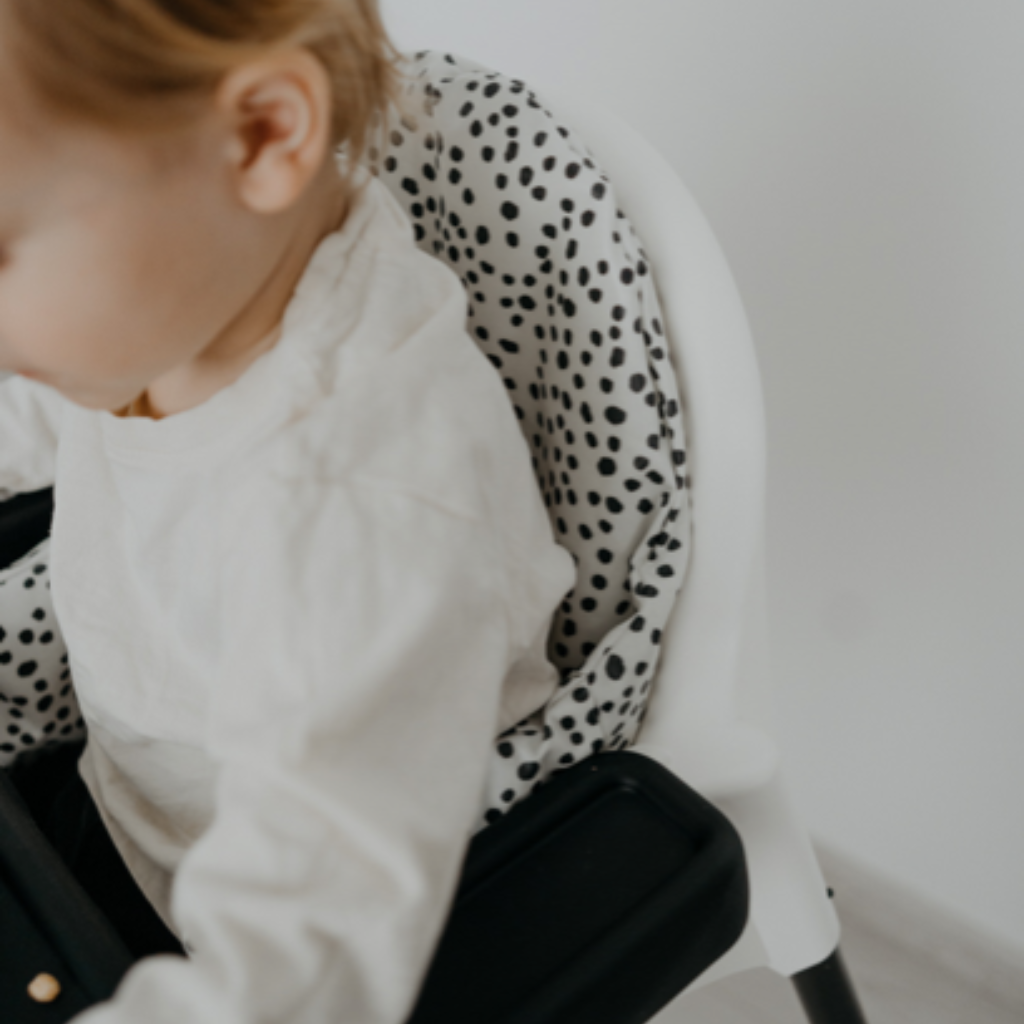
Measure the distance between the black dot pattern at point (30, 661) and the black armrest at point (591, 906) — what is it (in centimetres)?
31

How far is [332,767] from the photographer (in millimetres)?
362

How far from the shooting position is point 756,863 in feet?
1.99

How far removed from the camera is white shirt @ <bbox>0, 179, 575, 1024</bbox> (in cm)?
35

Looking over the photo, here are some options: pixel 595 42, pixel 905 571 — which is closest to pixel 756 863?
pixel 905 571

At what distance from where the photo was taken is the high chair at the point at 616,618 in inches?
17.9

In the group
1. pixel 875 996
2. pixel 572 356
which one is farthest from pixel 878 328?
pixel 875 996

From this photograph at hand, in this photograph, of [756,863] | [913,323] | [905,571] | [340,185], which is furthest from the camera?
[905,571]

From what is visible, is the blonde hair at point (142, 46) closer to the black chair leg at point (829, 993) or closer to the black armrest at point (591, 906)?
the black armrest at point (591, 906)

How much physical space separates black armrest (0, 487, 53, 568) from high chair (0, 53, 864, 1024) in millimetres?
232

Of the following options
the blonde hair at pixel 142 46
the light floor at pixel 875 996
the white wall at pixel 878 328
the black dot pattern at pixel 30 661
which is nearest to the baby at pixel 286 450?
the blonde hair at pixel 142 46

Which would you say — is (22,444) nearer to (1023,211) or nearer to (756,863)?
(756,863)

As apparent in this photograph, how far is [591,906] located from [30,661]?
0.38 meters

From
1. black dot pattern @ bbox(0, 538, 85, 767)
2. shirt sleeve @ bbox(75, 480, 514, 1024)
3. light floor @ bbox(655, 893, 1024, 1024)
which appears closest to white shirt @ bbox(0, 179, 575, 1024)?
shirt sleeve @ bbox(75, 480, 514, 1024)

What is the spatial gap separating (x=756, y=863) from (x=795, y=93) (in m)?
0.49
